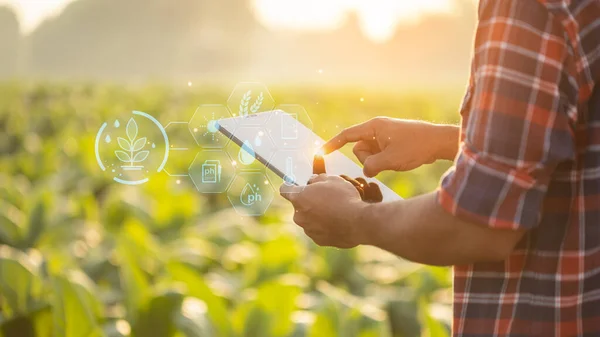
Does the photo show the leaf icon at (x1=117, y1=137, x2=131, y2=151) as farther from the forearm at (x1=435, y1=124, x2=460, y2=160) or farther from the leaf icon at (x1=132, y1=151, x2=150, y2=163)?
the forearm at (x1=435, y1=124, x2=460, y2=160)

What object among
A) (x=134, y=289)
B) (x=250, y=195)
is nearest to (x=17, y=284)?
(x=134, y=289)

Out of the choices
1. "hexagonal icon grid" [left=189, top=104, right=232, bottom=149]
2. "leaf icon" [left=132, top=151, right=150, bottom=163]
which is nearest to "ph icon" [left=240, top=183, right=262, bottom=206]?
"hexagonal icon grid" [left=189, top=104, right=232, bottom=149]

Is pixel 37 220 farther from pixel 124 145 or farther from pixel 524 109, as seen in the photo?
pixel 524 109

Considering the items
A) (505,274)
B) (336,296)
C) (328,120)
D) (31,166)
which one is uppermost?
(505,274)

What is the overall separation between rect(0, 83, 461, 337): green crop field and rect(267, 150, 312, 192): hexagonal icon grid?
96 cm

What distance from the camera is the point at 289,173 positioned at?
1.36 m

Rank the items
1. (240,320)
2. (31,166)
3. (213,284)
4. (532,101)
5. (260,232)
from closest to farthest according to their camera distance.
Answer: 1. (532,101)
2. (240,320)
3. (213,284)
4. (260,232)
5. (31,166)

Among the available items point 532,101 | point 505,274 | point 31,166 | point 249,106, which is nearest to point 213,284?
point 249,106

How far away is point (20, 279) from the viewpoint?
2658 mm

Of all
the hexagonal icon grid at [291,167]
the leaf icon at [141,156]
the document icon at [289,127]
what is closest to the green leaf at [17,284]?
the leaf icon at [141,156]

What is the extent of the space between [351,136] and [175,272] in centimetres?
136

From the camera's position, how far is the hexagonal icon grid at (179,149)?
16.5 ft

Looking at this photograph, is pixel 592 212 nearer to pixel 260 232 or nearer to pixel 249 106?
pixel 249 106

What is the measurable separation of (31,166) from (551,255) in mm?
4588
